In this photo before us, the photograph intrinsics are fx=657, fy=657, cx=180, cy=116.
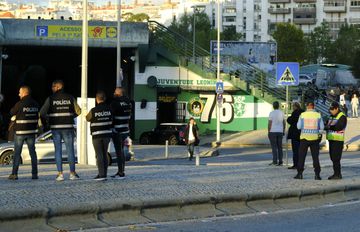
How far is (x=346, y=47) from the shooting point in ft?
317

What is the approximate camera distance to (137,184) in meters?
12.9

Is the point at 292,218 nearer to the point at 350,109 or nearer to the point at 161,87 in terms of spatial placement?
the point at 161,87

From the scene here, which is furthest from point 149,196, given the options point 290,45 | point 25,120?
point 290,45

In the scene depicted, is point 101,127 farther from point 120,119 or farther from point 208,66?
point 208,66

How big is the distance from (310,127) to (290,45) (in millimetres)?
77247

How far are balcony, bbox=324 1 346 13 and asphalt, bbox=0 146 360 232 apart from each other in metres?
119

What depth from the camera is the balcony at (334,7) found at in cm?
13000

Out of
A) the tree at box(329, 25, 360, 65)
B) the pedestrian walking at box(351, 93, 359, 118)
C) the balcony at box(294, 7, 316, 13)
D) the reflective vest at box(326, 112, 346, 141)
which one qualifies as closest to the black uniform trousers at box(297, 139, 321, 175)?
the reflective vest at box(326, 112, 346, 141)

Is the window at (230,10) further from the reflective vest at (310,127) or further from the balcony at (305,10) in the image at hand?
the reflective vest at (310,127)

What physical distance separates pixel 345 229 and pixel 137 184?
450cm

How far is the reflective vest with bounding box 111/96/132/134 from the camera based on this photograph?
13.3m

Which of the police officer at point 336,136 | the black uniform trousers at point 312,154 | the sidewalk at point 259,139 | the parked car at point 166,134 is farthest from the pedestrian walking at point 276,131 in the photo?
the parked car at point 166,134

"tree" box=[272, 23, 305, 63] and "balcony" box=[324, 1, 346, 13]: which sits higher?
"balcony" box=[324, 1, 346, 13]

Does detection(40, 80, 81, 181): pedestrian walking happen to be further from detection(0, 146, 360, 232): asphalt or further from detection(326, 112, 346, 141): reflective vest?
detection(326, 112, 346, 141): reflective vest
